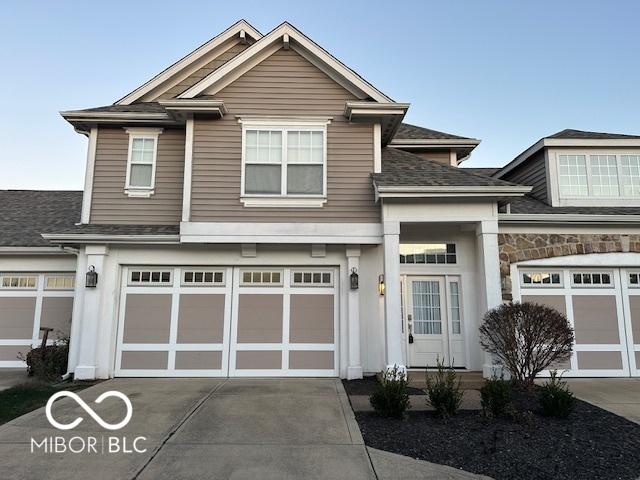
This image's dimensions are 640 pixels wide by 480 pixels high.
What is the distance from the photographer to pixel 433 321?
9.36 m

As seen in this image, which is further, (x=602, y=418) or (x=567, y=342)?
(x=567, y=342)

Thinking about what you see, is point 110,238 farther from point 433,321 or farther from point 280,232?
point 433,321

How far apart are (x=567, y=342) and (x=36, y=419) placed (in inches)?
320

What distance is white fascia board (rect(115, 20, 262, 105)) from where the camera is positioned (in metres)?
10.5

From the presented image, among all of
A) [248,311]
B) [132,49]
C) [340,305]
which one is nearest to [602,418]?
[340,305]

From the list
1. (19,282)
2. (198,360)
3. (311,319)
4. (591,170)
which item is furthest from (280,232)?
(591,170)

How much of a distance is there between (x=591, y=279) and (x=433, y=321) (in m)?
3.62

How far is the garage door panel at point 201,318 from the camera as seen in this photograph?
899 cm

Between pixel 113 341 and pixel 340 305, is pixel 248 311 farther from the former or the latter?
pixel 113 341

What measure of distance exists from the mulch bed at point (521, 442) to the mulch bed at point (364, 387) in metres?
1.40

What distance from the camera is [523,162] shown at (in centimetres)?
1115

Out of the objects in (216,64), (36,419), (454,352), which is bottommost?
(36,419)

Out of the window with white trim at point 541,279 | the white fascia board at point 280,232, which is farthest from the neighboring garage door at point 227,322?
the window with white trim at point 541,279

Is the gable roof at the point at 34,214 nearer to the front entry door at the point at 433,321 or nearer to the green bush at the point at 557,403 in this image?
the front entry door at the point at 433,321
